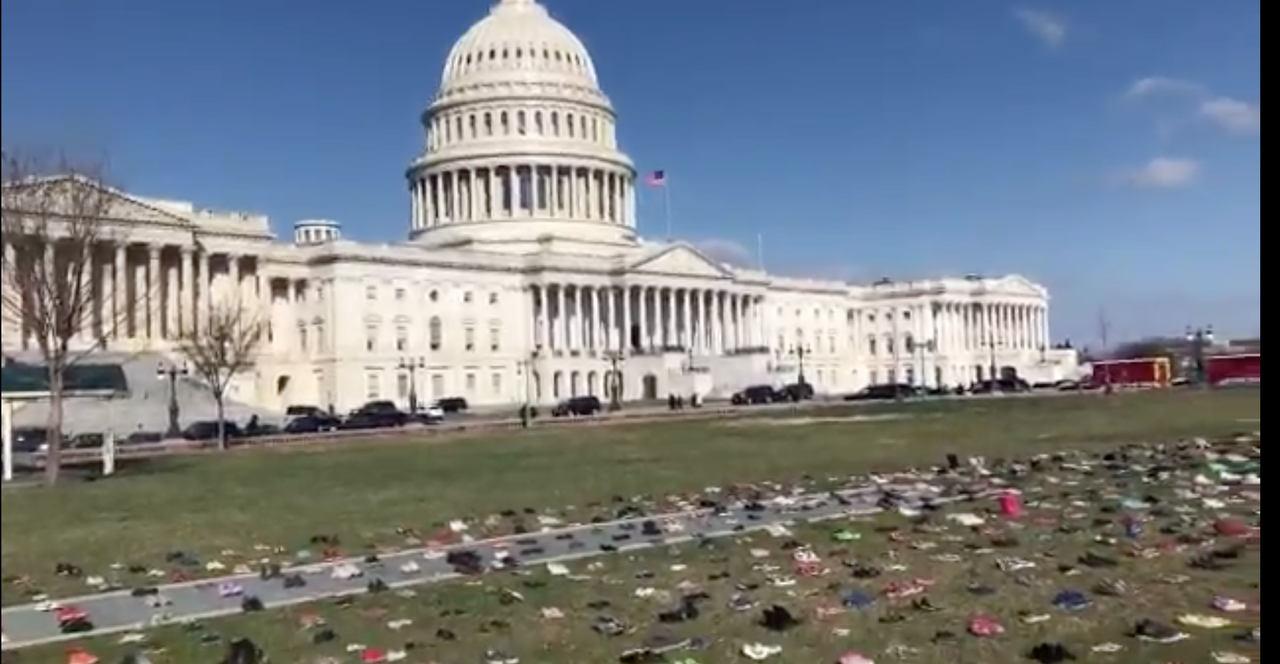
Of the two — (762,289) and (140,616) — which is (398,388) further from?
(140,616)

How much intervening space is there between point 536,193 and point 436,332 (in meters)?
8.89

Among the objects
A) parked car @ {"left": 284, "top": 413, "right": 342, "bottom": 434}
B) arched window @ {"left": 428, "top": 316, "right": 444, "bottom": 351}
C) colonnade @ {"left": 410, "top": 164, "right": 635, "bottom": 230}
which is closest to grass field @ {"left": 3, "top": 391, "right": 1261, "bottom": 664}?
parked car @ {"left": 284, "top": 413, "right": 342, "bottom": 434}

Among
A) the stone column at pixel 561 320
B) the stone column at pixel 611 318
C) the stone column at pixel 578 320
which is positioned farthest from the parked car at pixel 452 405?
the stone column at pixel 611 318

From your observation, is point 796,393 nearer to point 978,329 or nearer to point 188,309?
point 978,329

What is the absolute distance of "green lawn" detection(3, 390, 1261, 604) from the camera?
6516 millimetres

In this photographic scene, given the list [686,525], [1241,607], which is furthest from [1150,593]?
[686,525]

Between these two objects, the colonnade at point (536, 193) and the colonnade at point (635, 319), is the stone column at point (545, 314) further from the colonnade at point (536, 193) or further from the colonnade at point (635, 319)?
the colonnade at point (536, 193)

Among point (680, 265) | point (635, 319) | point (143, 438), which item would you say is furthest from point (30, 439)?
point (680, 265)

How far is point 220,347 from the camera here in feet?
97.4

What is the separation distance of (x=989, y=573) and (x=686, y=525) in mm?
2420

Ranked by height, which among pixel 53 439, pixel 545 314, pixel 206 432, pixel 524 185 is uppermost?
pixel 524 185

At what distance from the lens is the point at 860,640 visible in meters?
4.81

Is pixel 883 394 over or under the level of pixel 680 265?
under

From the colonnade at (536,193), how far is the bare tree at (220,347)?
79.4 feet
